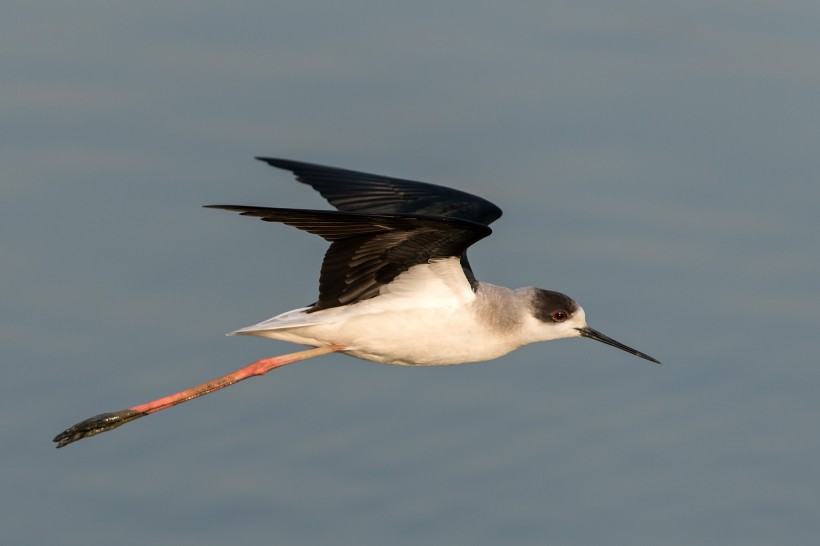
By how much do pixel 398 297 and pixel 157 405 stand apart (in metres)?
1.89

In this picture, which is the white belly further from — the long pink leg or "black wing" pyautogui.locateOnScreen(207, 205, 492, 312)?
the long pink leg

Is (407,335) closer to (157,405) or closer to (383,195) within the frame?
(383,195)

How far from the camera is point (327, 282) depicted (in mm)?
9688

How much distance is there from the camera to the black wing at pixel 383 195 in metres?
10.2

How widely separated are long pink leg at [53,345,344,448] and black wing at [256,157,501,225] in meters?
1.09

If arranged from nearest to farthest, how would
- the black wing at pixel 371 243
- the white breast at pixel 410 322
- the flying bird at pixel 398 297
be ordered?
1. the black wing at pixel 371 243
2. the flying bird at pixel 398 297
3. the white breast at pixel 410 322

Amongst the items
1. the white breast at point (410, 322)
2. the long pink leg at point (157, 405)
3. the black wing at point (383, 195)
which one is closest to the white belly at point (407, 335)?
the white breast at point (410, 322)

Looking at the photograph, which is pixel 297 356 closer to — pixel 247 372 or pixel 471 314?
pixel 247 372

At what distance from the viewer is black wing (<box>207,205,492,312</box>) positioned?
8.66 m

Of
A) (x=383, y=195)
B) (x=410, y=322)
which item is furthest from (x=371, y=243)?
(x=383, y=195)

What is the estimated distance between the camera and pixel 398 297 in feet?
32.0

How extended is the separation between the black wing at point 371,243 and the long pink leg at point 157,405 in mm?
711

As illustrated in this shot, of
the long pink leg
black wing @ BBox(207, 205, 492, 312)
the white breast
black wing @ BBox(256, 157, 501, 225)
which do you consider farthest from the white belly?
black wing @ BBox(256, 157, 501, 225)

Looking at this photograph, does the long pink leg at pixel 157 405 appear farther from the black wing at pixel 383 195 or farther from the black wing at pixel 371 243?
the black wing at pixel 383 195
